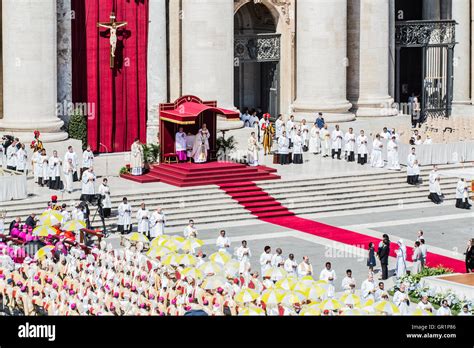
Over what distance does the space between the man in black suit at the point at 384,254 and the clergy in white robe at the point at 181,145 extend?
1446 cm

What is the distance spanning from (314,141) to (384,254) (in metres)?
19.5

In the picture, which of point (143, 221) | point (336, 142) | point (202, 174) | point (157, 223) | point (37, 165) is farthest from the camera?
point (336, 142)

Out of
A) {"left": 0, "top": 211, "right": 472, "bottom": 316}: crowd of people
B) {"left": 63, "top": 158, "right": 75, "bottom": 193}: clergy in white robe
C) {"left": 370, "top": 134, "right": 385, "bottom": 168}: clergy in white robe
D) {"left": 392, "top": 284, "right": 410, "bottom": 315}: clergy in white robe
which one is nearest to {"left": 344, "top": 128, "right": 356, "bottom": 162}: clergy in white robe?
{"left": 370, "top": 134, "right": 385, "bottom": 168}: clergy in white robe

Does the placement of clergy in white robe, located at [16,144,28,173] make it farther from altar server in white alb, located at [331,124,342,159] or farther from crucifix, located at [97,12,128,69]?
altar server in white alb, located at [331,124,342,159]

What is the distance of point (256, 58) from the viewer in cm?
6288

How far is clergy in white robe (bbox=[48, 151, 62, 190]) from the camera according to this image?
47469mm

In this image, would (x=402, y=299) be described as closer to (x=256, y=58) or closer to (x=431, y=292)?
(x=431, y=292)

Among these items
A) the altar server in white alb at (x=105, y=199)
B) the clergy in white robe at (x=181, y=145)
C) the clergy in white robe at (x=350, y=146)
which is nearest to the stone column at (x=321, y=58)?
the clergy in white robe at (x=350, y=146)

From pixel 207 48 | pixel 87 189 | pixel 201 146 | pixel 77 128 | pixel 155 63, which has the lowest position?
pixel 87 189

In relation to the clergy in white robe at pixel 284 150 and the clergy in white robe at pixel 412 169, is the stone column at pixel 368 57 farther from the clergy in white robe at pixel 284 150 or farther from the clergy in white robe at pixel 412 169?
the clergy in white robe at pixel 412 169

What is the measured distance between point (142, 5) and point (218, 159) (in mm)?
8155

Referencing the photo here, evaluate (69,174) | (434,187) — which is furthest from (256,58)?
(69,174)

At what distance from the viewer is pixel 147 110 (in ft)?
186

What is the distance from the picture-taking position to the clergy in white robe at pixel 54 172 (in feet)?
156
